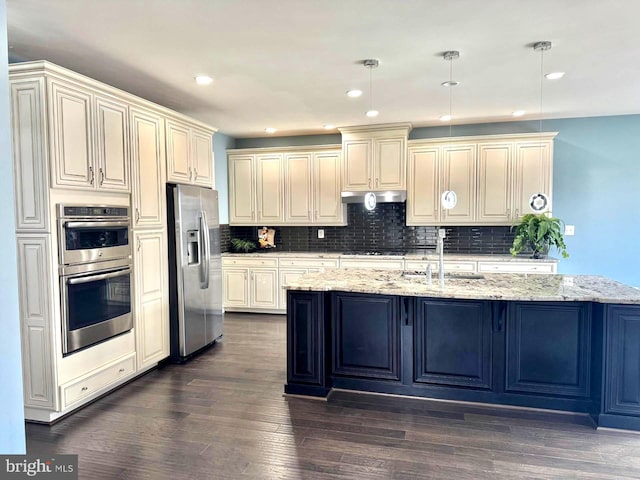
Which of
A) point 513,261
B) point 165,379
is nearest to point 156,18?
point 165,379

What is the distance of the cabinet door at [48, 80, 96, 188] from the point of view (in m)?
2.83

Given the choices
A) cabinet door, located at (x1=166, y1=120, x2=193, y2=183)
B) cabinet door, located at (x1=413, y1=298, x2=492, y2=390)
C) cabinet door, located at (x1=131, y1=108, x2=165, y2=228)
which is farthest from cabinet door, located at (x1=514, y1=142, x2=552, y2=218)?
cabinet door, located at (x1=131, y1=108, x2=165, y2=228)

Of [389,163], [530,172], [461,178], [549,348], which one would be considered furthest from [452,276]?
[530,172]

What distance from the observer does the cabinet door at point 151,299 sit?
371 centimetres

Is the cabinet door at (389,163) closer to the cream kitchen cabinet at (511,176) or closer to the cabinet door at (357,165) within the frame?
the cabinet door at (357,165)

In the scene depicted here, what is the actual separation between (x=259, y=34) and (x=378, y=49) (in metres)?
0.90

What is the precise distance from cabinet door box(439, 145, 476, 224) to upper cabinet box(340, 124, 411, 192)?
57cm

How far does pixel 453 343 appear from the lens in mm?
3205

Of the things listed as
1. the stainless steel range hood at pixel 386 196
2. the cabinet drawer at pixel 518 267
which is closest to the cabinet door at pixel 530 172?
the cabinet drawer at pixel 518 267

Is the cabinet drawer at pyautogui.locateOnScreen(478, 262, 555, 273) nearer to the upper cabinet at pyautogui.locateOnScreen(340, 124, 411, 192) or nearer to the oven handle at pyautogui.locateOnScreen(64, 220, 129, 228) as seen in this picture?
the upper cabinet at pyautogui.locateOnScreen(340, 124, 411, 192)

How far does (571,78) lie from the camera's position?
12.6 feet

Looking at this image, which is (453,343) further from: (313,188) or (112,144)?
(313,188)

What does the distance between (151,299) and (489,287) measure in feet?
9.70

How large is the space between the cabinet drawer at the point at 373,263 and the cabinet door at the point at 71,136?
339 cm
